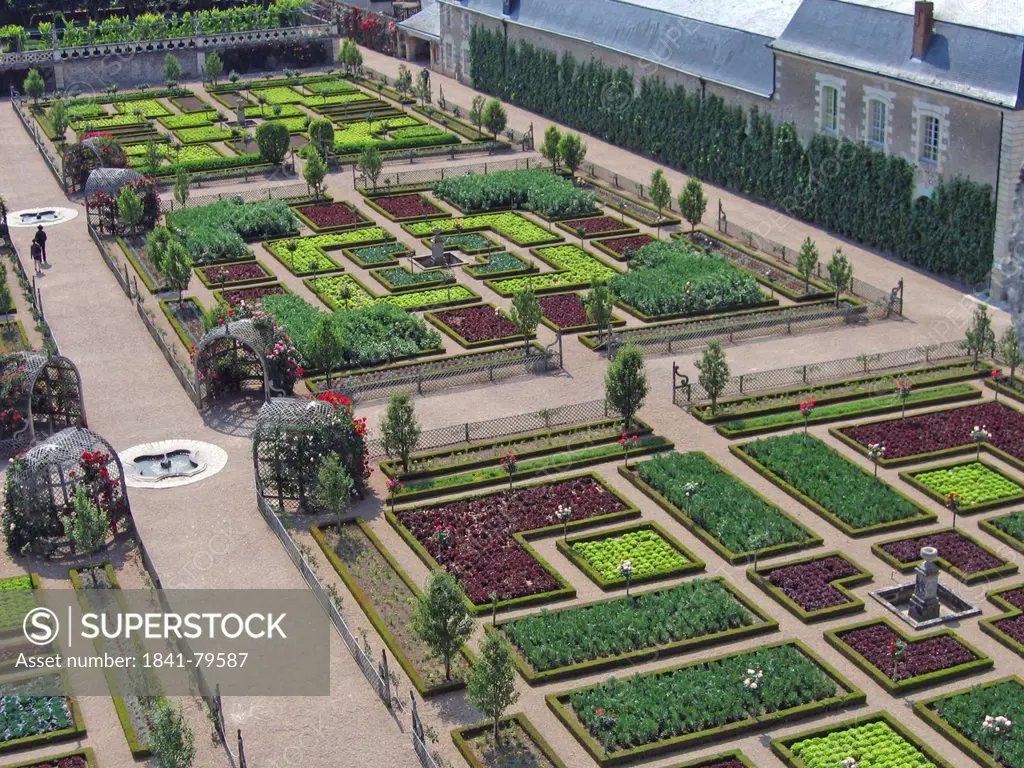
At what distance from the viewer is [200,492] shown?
132 ft

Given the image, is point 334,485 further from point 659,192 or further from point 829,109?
point 829,109

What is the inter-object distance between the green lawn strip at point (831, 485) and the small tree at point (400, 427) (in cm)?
888

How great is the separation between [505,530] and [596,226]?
25.9 m

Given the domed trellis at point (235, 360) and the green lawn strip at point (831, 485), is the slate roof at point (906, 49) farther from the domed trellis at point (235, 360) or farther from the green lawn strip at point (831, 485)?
the domed trellis at point (235, 360)

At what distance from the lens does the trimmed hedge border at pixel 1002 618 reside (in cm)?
3297

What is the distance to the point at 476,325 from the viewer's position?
51.4m

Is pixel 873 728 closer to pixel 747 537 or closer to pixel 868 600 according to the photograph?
pixel 868 600

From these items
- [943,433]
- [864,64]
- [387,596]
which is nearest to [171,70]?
[864,64]

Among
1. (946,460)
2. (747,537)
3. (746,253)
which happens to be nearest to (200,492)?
(747,537)

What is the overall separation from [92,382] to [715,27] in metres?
34.2

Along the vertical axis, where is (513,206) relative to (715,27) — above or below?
below

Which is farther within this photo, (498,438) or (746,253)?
(746,253)

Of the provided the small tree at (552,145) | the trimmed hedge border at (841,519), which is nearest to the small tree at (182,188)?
the small tree at (552,145)

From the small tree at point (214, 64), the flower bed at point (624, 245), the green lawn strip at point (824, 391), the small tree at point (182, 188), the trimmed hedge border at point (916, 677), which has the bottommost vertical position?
the trimmed hedge border at point (916, 677)
